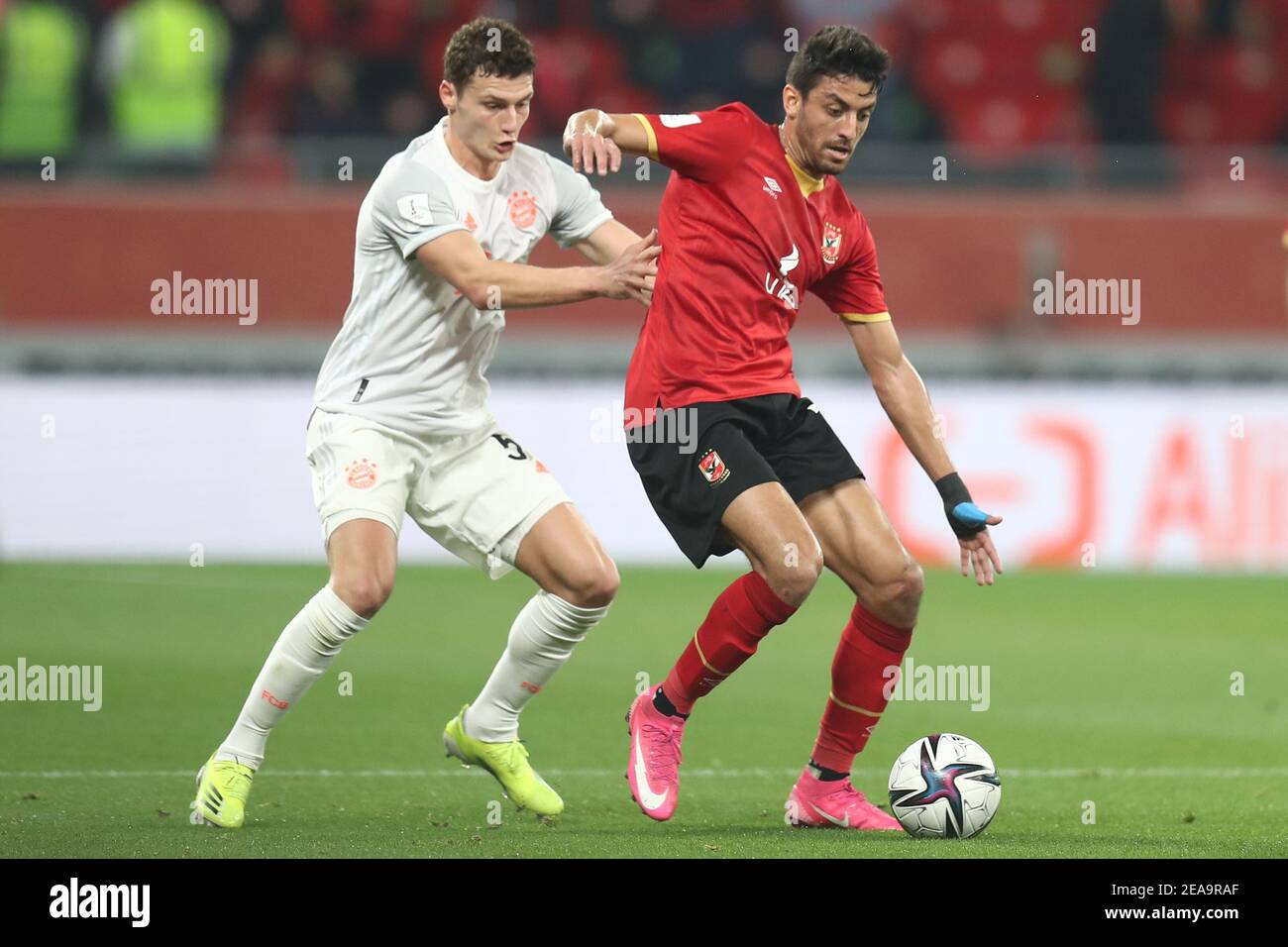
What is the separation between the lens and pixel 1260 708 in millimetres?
8711

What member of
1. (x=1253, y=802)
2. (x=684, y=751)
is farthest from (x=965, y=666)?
(x=1253, y=802)

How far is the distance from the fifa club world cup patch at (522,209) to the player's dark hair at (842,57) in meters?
0.96

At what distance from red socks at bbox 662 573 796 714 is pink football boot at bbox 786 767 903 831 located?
403 millimetres

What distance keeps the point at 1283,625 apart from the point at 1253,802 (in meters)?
5.22

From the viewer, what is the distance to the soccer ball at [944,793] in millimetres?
5703

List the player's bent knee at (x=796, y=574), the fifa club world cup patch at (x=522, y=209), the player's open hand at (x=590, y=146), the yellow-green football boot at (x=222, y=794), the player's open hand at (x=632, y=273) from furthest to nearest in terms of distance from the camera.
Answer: the fifa club world cup patch at (x=522, y=209), the yellow-green football boot at (x=222, y=794), the player's bent knee at (x=796, y=574), the player's open hand at (x=632, y=273), the player's open hand at (x=590, y=146)

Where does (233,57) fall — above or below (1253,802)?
above

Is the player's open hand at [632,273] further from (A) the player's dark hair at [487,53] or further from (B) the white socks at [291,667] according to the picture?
(B) the white socks at [291,667]

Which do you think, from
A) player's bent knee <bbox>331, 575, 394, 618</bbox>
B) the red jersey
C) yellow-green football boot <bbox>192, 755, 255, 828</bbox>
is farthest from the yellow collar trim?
yellow-green football boot <bbox>192, 755, 255, 828</bbox>

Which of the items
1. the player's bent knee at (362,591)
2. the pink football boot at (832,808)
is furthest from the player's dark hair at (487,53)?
the pink football boot at (832,808)

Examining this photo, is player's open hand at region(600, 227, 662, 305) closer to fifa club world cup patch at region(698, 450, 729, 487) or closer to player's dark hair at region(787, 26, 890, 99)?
fifa club world cup patch at region(698, 450, 729, 487)

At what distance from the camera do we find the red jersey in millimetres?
5965

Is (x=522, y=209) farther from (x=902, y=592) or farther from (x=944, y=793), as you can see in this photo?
(x=944, y=793)
